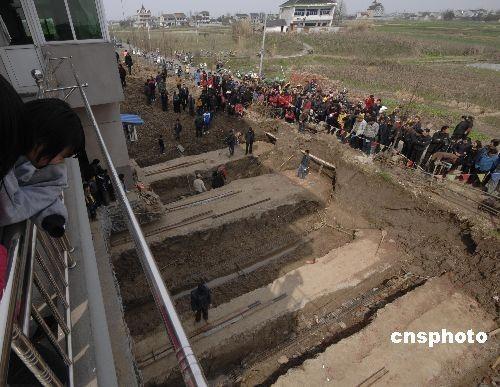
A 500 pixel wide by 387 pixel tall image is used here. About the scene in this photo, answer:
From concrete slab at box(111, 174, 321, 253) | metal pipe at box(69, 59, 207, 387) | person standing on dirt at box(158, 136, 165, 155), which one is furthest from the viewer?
person standing on dirt at box(158, 136, 165, 155)

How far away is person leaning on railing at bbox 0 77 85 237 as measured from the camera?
1661 mm

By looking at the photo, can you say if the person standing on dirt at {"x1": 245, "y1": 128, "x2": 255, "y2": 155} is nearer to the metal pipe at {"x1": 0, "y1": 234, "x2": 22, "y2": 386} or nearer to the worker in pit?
the worker in pit

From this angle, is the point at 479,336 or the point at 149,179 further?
the point at 149,179

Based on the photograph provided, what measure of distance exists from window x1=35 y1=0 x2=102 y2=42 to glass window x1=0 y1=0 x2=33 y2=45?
0.41 metres

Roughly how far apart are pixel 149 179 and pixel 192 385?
14434 mm

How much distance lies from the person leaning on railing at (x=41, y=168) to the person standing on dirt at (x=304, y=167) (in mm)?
13887

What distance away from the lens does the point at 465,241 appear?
11000mm

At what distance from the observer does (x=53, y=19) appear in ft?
27.3

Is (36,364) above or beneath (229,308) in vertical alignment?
above

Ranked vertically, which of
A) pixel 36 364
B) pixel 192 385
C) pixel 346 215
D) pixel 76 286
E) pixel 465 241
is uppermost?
pixel 192 385

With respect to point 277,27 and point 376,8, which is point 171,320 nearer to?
point 277,27

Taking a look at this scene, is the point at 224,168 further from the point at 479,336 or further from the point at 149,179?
the point at 479,336

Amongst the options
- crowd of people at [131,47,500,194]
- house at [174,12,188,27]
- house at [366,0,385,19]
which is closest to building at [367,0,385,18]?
house at [366,0,385,19]

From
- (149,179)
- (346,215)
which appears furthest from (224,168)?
(346,215)
